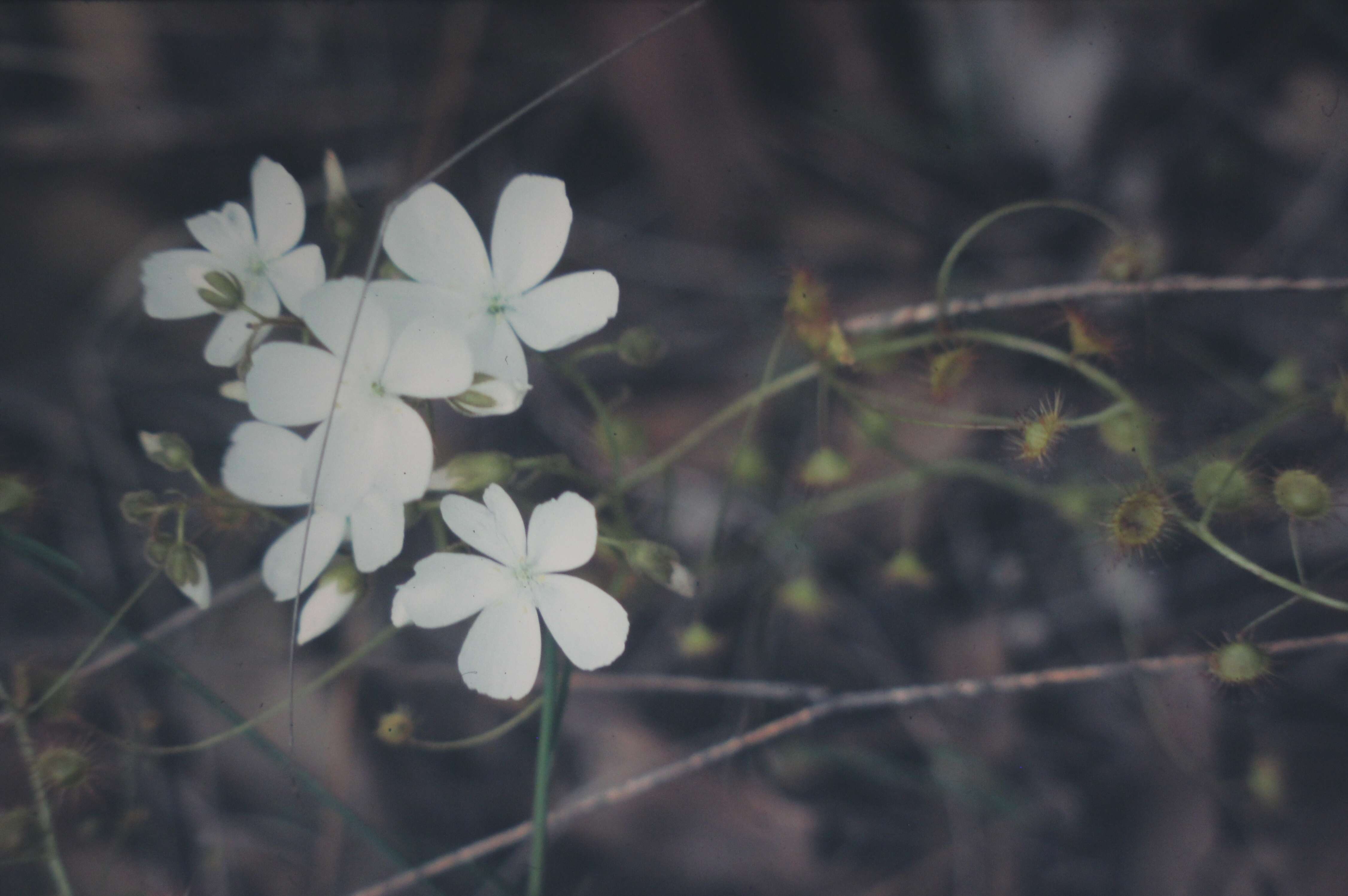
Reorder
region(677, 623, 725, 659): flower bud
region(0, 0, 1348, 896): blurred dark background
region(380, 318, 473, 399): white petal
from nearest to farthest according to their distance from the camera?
region(380, 318, 473, 399): white petal
region(677, 623, 725, 659): flower bud
region(0, 0, 1348, 896): blurred dark background

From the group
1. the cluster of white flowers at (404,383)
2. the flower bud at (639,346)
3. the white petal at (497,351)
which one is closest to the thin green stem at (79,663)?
the cluster of white flowers at (404,383)

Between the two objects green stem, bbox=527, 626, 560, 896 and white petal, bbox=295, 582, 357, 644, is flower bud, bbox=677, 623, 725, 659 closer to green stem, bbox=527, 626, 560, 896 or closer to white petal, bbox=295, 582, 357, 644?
green stem, bbox=527, 626, 560, 896

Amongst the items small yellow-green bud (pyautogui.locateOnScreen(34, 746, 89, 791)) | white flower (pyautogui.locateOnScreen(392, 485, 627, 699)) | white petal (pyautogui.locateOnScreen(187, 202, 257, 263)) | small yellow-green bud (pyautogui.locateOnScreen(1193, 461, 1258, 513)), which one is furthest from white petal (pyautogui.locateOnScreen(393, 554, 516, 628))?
small yellow-green bud (pyautogui.locateOnScreen(1193, 461, 1258, 513))

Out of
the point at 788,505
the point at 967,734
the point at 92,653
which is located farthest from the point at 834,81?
the point at 92,653

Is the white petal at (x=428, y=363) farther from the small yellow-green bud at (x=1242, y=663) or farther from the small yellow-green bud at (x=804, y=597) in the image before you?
the small yellow-green bud at (x=1242, y=663)

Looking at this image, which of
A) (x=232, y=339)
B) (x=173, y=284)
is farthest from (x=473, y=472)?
(x=173, y=284)

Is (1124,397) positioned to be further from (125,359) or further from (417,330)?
(125,359)

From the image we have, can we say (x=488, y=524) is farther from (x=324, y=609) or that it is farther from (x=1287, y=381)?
(x=1287, y=381)

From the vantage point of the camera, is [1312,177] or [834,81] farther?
[834,81]
